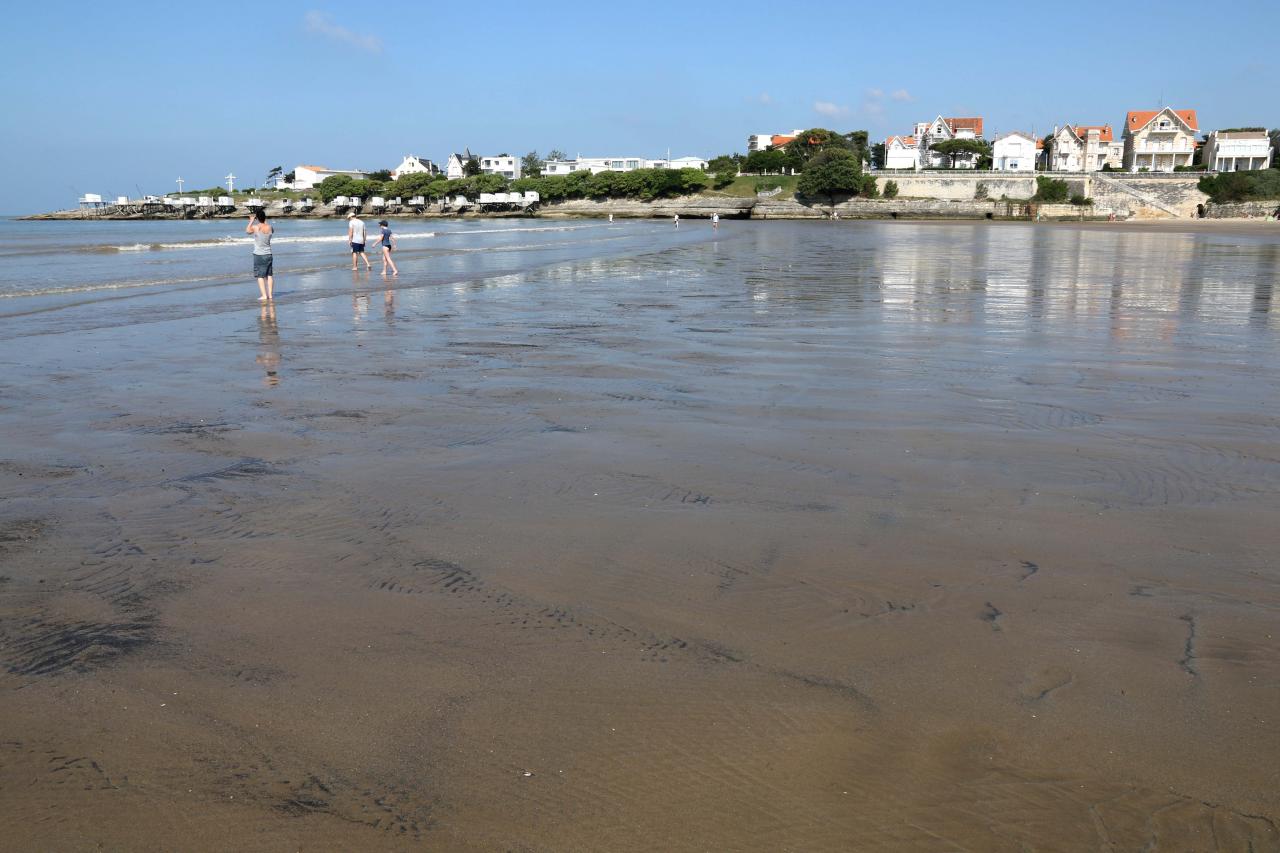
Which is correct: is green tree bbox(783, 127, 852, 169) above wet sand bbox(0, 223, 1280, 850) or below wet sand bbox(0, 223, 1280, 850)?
above

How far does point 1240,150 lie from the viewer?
338ft

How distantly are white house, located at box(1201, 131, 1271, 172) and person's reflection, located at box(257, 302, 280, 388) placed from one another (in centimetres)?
11430

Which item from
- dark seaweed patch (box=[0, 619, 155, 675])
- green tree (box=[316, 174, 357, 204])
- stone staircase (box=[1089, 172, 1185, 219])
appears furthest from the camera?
green tree (box=[316, 174, 357, 204])

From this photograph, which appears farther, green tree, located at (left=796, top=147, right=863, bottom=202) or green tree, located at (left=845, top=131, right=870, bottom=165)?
green tree, located at (left=845, top=131, right=870, bottom=165)

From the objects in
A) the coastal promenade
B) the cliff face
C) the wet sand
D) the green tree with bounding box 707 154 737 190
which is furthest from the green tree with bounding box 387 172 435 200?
the wet sand

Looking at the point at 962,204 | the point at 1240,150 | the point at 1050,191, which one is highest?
the point at 1240,150

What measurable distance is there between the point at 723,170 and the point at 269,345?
130072mm

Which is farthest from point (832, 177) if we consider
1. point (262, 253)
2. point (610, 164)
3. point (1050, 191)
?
point (262, 253)

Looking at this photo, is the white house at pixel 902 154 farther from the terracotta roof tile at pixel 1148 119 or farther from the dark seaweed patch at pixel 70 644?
the dark seaweed patch at pixel 70 644

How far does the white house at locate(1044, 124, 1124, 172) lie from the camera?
122m

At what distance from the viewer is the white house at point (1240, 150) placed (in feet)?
336

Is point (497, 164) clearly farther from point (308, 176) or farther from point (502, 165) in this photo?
point (308, 176)

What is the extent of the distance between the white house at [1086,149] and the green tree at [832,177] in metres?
35.2

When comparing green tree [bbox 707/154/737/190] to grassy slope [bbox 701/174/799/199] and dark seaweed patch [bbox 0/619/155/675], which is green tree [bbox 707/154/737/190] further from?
dark seaweed patch [bbox 0/619/155/675]
